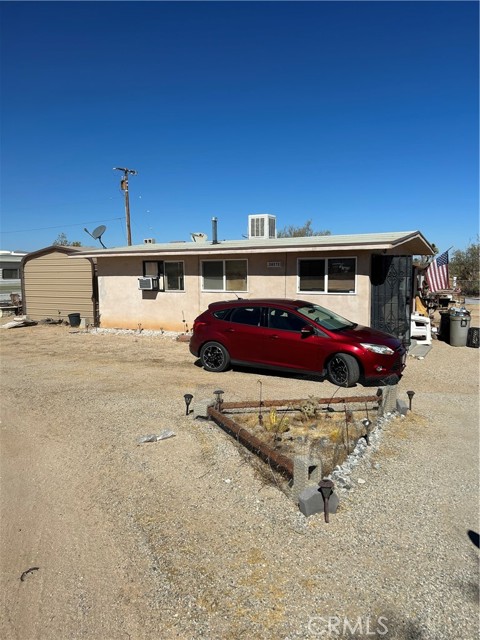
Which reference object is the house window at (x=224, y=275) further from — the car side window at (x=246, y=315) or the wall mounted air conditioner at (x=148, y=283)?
the car side window at (x=246, y=315)

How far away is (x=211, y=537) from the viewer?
11.1 feet

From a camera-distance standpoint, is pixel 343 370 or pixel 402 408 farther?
pixel 343 370

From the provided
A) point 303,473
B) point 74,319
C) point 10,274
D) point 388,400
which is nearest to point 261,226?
point 74,319

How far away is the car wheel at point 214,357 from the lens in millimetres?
8703

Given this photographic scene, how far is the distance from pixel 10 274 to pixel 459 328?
21.4m

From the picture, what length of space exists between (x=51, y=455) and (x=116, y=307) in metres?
10.5

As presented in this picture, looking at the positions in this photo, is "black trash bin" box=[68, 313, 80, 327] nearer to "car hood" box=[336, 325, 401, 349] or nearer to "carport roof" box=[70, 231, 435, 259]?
"carport roof" box=[70, 231, 435, 259]

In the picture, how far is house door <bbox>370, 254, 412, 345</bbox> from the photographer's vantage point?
442 inches

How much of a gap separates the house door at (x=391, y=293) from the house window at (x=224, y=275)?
147 inches

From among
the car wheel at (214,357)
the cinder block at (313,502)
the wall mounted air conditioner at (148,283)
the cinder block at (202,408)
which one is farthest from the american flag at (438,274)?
the cinder block at (313,502)

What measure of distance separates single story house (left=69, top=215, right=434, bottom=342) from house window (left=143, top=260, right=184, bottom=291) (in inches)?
1.2

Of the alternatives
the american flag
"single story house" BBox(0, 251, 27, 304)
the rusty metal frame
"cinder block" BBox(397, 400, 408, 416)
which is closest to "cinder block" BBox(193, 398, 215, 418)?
the rusty metal frame

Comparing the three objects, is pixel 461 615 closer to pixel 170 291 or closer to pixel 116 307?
pixel 170 291

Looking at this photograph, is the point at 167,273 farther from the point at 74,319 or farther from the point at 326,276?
the point at 326,276
